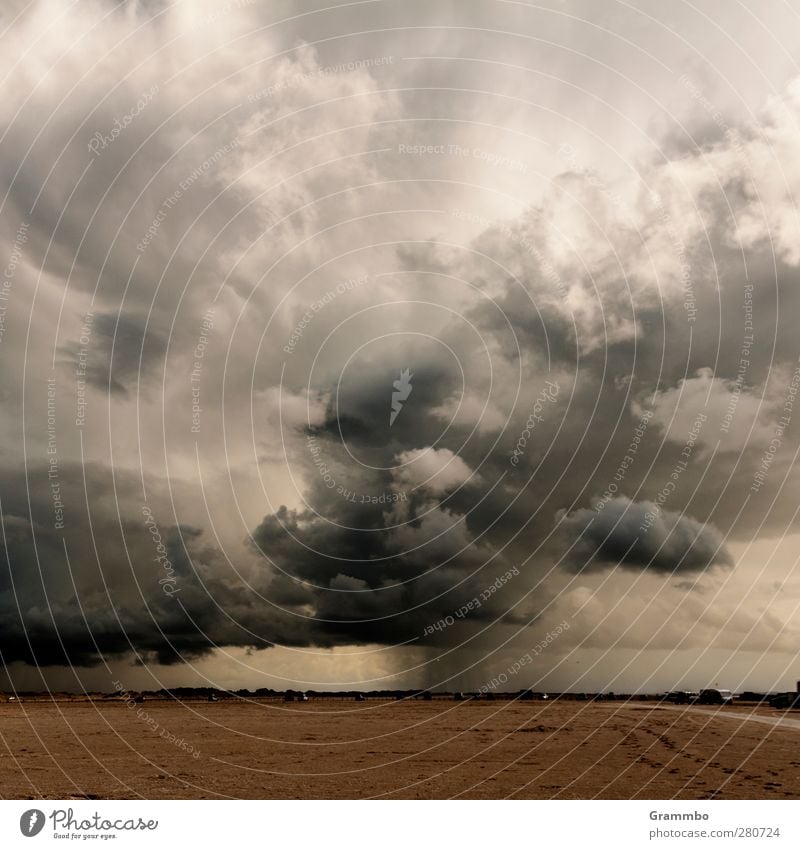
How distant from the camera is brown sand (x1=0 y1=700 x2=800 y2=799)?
31.0 metres

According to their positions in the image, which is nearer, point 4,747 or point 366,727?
point 4,747

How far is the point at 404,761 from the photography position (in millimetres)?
39500

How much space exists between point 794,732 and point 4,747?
5431 centimetres

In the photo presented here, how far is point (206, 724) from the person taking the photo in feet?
234

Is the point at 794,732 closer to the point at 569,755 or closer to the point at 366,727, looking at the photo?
the point at 569,755

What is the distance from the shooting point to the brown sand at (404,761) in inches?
1220

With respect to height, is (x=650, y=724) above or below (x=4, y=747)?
below
